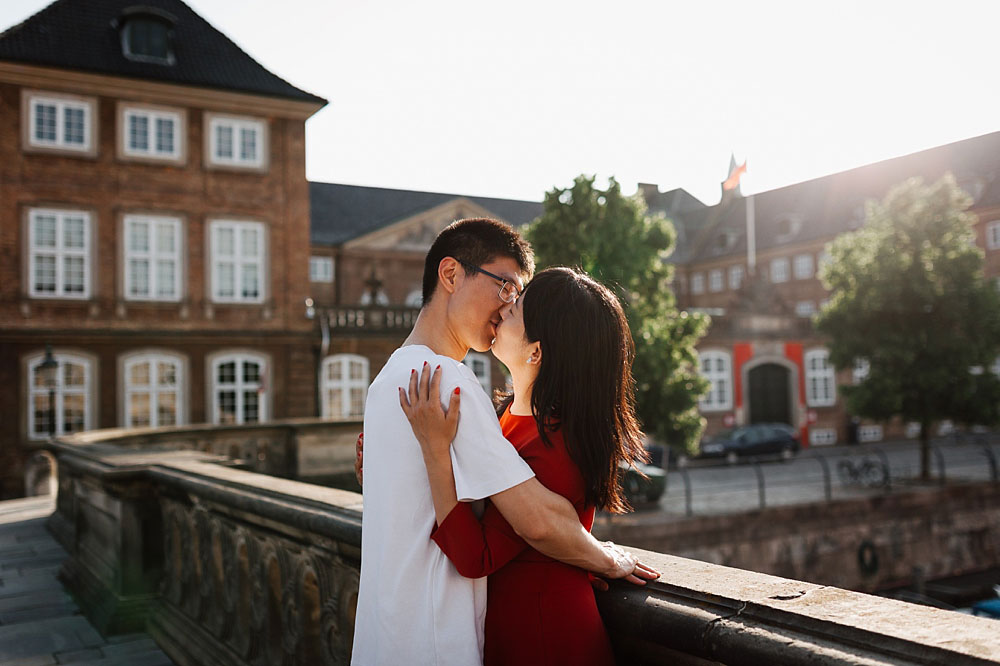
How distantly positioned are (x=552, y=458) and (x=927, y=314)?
22.0 m

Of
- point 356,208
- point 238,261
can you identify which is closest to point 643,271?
point 238,261

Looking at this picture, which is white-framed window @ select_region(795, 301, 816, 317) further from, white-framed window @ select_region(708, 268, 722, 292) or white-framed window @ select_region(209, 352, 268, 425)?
white-framed window @ select_region(209, 352, 268, 425)

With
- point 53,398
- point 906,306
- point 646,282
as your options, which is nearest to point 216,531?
point 646,282

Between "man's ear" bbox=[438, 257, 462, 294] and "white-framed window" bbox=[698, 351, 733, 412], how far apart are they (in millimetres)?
30731

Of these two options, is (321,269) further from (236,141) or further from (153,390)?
(153,390)

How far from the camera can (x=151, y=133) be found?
69.6ft

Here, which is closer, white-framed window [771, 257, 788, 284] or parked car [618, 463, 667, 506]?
parked car [618, 463, 667, 506]

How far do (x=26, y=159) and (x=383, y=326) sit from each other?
10.1 metres

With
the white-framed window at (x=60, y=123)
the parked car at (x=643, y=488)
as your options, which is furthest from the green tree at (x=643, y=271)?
the white-framed window at (x=60, y=123)

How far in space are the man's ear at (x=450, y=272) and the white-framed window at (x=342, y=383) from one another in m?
22.5

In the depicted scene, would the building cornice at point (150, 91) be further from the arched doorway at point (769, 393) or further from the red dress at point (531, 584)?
A: the red dress at point (531, 584)

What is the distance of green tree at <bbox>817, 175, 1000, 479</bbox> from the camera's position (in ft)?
67.7

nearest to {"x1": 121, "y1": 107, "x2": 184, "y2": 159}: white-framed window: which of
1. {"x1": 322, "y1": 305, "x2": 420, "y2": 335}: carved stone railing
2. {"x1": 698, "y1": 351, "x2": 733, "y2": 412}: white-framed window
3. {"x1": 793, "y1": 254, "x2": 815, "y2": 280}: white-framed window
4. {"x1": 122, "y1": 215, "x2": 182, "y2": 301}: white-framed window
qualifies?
{"x1": 122, "y1": 215, "x2": 182, "y2": 301}: white-framed window

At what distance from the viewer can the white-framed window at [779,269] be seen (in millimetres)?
45219
